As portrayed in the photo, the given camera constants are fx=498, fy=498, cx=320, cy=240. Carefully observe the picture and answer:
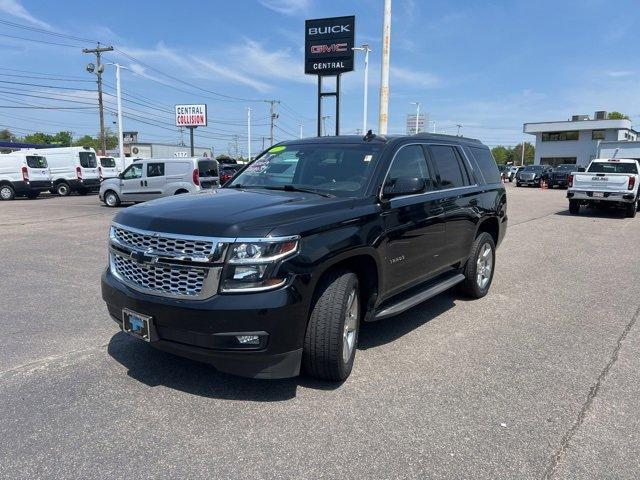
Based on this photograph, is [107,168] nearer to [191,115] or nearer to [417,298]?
[191,115]

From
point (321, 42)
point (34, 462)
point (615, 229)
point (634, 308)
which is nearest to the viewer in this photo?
point (34, 462)

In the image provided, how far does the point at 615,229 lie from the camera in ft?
44.5

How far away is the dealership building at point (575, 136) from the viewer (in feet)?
200

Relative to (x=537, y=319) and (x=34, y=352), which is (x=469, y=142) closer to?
(x=537, y=319)

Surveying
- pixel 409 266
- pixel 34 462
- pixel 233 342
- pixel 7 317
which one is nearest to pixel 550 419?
pixel 409 266

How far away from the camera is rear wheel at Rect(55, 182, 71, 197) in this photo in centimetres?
2555

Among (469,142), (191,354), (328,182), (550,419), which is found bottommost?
(550,419)

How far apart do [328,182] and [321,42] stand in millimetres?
23613

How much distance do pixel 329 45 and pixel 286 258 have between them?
81.4ft

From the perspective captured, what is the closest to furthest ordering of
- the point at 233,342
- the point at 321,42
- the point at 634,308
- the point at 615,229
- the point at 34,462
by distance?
the point at 34,462 → the point at 233,342 → the point at 634,308 → the point at 615,229 → the point at 321,42

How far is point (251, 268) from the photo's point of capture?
124 inches

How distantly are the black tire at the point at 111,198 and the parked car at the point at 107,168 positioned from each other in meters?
8.84

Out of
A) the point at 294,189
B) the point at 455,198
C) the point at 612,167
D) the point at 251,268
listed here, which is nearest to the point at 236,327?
the point at 251,268

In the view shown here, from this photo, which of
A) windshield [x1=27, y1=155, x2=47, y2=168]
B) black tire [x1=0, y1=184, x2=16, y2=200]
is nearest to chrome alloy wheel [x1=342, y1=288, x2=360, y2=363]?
windshield [x1=27, y1=155, x2=47, y2=168]
